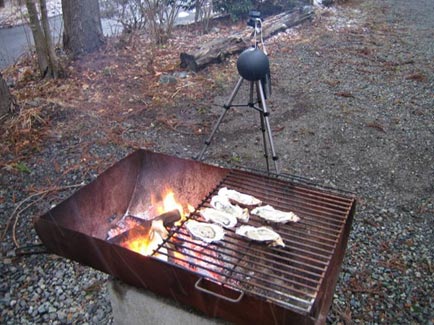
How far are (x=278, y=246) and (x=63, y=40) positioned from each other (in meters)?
6.25

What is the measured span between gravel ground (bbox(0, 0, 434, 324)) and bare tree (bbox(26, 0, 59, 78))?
44.2 inches

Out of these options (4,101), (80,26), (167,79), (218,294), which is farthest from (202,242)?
(80,26)

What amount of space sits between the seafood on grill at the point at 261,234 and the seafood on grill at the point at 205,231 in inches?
4.0

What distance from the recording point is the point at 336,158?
4352 millimetres

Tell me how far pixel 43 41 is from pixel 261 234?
5.09m

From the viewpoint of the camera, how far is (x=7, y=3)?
544 inches

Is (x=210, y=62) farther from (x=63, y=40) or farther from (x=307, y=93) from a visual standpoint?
(x=63, y=40)

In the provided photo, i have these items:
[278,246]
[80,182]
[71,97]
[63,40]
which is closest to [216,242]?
[278,246]

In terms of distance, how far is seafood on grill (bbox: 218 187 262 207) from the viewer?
231 centimetres

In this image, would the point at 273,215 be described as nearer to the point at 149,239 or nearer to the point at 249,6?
the point at 149,239

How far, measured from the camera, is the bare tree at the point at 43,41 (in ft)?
17.6

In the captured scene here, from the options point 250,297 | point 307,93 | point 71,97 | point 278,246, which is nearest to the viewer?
point 250,297

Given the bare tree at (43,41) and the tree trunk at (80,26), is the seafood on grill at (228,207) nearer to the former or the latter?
the bare tree at (43,41)

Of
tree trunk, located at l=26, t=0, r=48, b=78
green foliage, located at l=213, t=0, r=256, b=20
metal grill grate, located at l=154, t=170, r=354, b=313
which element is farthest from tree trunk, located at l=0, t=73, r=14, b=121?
green foliage, located at l=213, t=0, r=256, b=20
